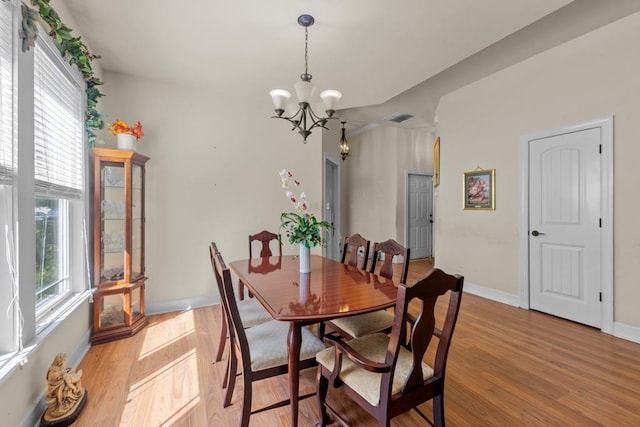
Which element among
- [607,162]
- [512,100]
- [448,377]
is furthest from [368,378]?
[512,100]

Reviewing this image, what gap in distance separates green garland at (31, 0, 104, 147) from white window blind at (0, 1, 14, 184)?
0.29 meters

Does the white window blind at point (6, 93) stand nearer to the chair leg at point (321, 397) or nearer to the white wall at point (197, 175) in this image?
the white wall at point (197, 175)

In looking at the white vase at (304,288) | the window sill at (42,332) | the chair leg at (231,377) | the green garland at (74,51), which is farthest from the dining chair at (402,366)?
the green garland at (74,51)

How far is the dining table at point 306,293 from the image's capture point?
4.77 feet

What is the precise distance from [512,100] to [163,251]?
4561 mm

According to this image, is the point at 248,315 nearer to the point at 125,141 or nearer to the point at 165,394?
the point at 165,394

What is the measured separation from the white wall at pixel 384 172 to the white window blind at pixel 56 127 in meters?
5.26

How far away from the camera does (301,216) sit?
6.96 ft

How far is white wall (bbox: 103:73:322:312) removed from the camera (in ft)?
11.0

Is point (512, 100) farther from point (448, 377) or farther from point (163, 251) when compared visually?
point (163, 251)

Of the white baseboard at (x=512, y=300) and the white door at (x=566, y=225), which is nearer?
the white baseboard at (x=512, y=300)

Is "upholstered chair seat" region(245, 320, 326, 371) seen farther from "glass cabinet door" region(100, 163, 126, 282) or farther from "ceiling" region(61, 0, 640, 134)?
"ceiling" region(61, 0, 640, 134)

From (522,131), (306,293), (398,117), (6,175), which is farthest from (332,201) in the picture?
(6,175)

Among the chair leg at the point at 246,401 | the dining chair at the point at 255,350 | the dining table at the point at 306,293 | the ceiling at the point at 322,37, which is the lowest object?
the chair leg at the point at 246,401
